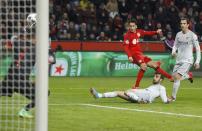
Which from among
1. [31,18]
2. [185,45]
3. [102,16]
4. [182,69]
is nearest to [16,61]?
[31,18]

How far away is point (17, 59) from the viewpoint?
1123cm

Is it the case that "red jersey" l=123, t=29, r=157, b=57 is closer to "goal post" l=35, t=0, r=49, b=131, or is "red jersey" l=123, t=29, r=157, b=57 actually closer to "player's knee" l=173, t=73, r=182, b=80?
"player's knee" l=173, t=73, r=182, b=80

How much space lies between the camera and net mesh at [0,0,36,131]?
10109 mm

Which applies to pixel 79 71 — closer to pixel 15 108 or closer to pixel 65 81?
pixel 65 81

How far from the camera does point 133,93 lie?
16.2 m

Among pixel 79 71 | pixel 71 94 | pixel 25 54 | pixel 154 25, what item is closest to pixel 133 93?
pixel 71 94

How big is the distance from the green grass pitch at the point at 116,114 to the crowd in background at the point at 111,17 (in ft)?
32.5

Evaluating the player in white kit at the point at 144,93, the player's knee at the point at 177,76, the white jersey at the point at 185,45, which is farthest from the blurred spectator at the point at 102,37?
the player in white kit at the point at 144,93

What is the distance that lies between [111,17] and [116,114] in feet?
62.3

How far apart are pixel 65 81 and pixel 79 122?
12527 millimetres

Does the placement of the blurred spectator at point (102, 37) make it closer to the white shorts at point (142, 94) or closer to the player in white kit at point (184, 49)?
the player in white kit at point (184, 49)

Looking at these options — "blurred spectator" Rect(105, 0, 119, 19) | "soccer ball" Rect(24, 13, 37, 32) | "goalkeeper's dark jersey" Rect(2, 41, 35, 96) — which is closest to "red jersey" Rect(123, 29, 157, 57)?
"goalkeeper's dark jersey" Rect(2, 41, 35, 96)

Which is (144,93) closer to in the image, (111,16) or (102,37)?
(102,37)

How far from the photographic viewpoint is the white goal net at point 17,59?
10.1 meters
